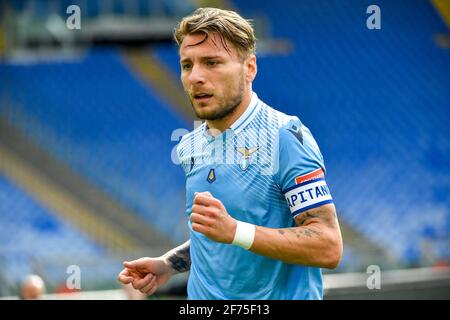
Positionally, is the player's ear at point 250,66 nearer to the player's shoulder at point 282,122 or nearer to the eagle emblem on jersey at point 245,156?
the player's shoulder at point 282,122

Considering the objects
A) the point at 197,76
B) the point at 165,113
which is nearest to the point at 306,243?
the point at 197,76

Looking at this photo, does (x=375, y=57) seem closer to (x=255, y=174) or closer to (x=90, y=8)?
(x=90, y=8)

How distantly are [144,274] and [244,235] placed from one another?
2.18ft

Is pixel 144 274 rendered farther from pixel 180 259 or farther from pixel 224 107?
pixel 224 107

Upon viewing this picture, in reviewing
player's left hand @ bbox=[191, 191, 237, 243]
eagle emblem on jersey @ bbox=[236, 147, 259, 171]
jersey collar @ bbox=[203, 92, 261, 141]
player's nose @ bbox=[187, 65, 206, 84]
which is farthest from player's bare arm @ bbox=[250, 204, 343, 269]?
player's nose @ bbox=[187, 65, 206, 84]

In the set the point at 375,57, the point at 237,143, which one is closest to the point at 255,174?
the point at 237,143

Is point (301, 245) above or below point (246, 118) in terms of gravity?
below

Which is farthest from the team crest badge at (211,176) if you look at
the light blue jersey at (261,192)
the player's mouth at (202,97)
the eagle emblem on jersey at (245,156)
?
the player's mouth at (202,97)

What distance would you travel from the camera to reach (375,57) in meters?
10.8

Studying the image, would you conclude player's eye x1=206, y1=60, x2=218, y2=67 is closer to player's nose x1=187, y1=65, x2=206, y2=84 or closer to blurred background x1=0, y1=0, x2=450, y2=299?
player's nose x1=187, y1=65, x2=206, y2=84

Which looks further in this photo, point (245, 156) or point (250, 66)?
point (250, 66)

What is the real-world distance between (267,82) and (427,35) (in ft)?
8.36

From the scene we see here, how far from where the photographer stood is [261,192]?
7.72 ft
